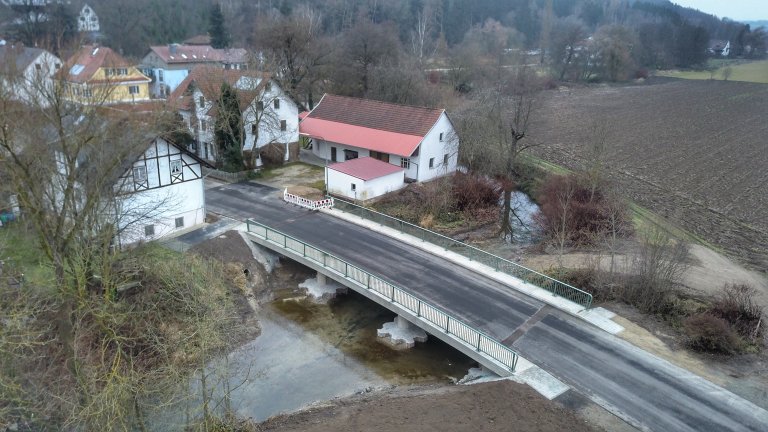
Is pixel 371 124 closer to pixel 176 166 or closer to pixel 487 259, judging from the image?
pixel 176 166

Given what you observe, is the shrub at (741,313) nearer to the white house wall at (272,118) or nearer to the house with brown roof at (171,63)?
the white house wall at (272,118)

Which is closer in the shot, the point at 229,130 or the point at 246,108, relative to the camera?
the point at 229,130

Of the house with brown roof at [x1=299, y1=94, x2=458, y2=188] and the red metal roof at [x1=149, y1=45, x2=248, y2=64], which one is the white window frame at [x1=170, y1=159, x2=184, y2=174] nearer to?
the house with brown roof at [x1=299, y1=94, x2=458, y2=188]

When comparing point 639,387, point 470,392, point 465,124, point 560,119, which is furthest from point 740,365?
point 560,119

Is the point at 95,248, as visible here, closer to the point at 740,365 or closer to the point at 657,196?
the point at 740,365

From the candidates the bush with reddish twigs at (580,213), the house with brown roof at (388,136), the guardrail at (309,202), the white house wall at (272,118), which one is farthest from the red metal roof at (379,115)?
the bush with reddish twigs at (580,213)

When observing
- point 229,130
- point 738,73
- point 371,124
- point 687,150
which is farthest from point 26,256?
point 738,73
